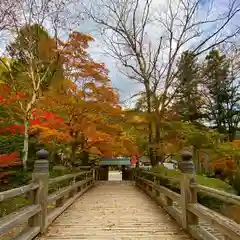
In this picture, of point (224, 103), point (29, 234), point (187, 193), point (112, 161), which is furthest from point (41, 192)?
point (112, 161)

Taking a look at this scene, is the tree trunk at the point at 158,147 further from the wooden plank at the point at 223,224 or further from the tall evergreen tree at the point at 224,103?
the tall evergreen tree at the point at 224,103

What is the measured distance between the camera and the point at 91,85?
13.7 m

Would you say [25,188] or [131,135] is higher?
[131,135]

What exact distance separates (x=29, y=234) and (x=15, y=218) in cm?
78

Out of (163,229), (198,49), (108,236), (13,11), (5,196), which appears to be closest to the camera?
(5,196)

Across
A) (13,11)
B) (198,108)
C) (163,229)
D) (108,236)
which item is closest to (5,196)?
(108,236)

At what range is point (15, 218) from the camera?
11.7ft

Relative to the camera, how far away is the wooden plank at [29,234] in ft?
13.3

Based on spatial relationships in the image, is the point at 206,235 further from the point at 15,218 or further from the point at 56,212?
the point at 56,212

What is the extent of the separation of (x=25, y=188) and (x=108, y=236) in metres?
1.41

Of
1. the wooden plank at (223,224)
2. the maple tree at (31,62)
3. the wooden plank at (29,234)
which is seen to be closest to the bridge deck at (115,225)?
the wooden plank at (29,234)

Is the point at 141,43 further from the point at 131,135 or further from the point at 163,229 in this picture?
the point at 163,229

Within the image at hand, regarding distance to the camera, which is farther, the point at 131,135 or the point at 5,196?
the point at 131,135

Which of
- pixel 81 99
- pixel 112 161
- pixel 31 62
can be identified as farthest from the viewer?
pixel 112 161
